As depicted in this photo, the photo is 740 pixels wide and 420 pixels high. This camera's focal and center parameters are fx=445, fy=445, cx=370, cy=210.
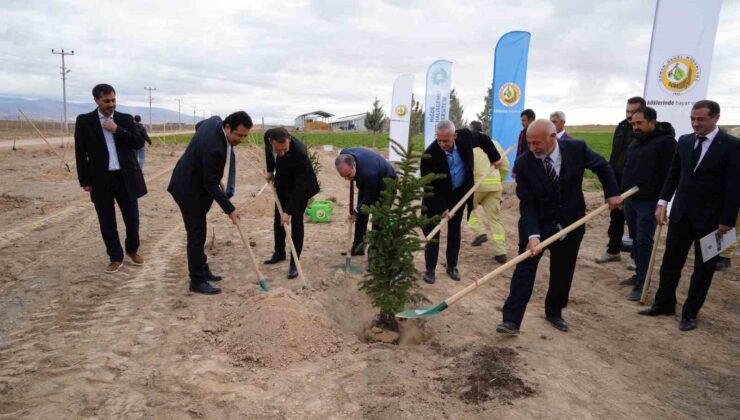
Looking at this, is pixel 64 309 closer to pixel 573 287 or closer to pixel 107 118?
pixel 107 118

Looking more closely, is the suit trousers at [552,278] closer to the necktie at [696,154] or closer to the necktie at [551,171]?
the necktie at [551,171]

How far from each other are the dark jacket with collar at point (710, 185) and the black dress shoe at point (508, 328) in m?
1.93

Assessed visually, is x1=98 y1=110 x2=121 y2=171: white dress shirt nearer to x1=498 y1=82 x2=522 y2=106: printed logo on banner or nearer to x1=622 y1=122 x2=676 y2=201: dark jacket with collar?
x1=622 y1=122 x2=676 y2=201: dark jacket with collar

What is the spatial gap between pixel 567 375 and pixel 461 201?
225 cm

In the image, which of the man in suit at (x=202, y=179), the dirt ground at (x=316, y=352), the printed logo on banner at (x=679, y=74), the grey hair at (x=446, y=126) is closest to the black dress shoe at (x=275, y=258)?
the dirt ground at (x=316, y=352)

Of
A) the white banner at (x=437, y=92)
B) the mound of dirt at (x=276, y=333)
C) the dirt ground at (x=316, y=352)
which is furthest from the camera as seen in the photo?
the white banner at (x=437, y=92)

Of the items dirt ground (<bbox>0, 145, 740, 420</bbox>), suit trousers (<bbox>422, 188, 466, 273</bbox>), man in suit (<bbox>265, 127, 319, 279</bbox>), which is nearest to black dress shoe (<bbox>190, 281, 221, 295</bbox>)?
dirt ground (<bbox>0, 145, 740, 420</bbox>)

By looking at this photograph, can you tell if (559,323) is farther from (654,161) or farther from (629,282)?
(654,161)

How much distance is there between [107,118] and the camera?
500 centimetres

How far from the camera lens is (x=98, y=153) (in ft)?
16.2

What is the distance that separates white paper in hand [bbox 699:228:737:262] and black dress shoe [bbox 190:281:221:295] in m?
4.73

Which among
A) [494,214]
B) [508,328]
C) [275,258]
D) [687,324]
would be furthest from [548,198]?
[275,258]

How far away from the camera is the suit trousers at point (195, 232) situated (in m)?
4.61

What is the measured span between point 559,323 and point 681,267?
1.35 m
